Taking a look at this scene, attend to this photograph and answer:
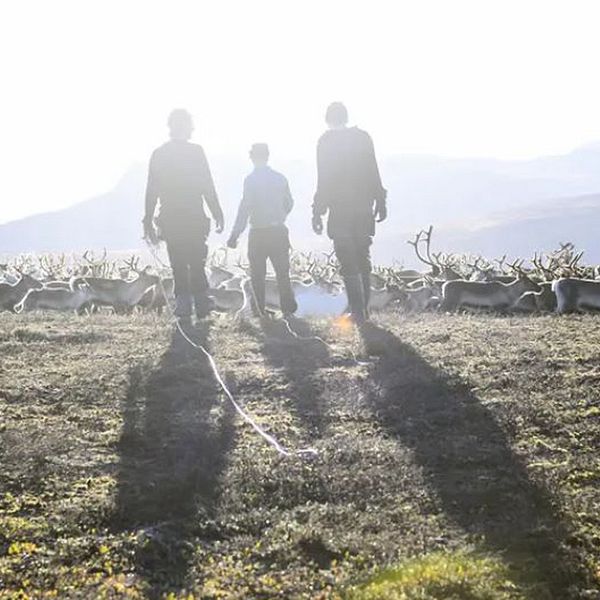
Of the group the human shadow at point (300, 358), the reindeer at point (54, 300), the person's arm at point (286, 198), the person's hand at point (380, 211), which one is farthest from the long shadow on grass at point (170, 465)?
the reindeer at point (54, 300)

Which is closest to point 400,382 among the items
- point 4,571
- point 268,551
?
point 268,551

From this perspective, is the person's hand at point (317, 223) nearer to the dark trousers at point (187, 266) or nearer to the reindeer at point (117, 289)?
the dark trousers at point (187, 266)

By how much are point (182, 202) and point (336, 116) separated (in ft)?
5.95

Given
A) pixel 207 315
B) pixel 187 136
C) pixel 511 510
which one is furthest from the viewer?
pixel 207 315

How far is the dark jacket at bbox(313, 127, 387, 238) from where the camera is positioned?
781 cm

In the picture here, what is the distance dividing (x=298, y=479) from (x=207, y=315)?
5244mm

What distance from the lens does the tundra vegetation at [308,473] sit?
2949 millimetres

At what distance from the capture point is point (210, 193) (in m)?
8.45

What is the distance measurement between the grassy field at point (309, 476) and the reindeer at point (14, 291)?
9.54m

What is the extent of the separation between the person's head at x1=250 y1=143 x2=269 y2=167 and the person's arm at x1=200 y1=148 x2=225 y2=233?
32.7 inches

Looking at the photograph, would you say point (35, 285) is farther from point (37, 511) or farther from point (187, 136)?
point (37, 511)

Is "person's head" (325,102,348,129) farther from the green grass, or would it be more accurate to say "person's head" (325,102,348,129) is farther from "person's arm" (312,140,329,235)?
the green grass

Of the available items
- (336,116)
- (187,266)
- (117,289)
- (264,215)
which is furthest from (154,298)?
(336,116)

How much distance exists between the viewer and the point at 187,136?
8.23 metres
